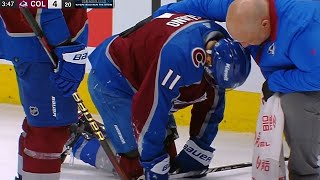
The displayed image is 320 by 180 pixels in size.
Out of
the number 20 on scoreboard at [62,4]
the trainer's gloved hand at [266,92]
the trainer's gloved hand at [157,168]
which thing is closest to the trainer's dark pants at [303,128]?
the trainer's gloved hand at [266,92]

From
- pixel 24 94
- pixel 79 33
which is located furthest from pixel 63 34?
pixel 24 94

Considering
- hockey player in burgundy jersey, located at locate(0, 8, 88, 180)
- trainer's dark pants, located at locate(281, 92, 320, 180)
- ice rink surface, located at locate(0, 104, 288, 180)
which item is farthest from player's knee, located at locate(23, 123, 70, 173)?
trainer's dark pants, located at locate(281, 92, 320, 180)

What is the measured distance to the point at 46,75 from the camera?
209 centimetres

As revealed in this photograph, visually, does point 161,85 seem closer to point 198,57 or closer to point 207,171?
point 198,57

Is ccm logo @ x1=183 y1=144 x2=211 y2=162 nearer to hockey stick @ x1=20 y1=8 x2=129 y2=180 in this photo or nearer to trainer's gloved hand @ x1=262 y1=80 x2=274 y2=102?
hockey stick @ x1=20 y1=8 x2=129 y2=180

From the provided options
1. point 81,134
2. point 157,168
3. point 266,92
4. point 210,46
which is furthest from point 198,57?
point 81,134

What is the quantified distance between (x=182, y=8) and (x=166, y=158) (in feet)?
1.92

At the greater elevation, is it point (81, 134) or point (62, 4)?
point (62, 4)

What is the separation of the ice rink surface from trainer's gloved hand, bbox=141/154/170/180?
40 centimetres

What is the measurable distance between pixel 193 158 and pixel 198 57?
58 centimetres

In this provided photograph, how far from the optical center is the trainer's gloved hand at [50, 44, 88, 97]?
6.61 feet

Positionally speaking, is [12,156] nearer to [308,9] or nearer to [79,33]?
[79,33]

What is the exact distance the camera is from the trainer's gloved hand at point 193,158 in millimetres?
2736

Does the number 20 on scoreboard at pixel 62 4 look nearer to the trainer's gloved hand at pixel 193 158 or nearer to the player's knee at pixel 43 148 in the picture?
the player's knee at pixel 43 148
